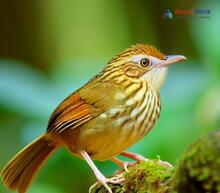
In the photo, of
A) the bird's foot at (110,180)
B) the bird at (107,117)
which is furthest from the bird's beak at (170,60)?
the bird's foot at (110,180)

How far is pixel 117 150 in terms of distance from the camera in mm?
3422

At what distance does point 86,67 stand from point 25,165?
1.68 m

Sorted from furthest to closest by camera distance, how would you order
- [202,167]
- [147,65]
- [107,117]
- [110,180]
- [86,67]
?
[86,67], [147,65], [107,117], [110,180], [202,167]

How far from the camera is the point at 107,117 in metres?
3.39

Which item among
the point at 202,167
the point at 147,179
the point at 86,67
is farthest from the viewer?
the point at 86,67

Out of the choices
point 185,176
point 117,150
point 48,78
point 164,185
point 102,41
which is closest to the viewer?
point 185,176

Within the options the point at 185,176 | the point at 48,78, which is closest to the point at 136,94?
the point at 185,176

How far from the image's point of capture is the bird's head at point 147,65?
371 centimetres

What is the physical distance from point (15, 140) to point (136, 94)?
2070mm

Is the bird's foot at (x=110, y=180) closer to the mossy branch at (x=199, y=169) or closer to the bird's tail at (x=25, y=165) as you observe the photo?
the mossy branch at (x=199, y=169)

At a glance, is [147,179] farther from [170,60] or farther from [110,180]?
[170,60]

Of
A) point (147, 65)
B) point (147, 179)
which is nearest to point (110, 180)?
point (147, 179)

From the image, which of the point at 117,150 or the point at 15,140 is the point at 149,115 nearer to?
the point at 117,150

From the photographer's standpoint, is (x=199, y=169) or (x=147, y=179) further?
(x=147, y=179)
